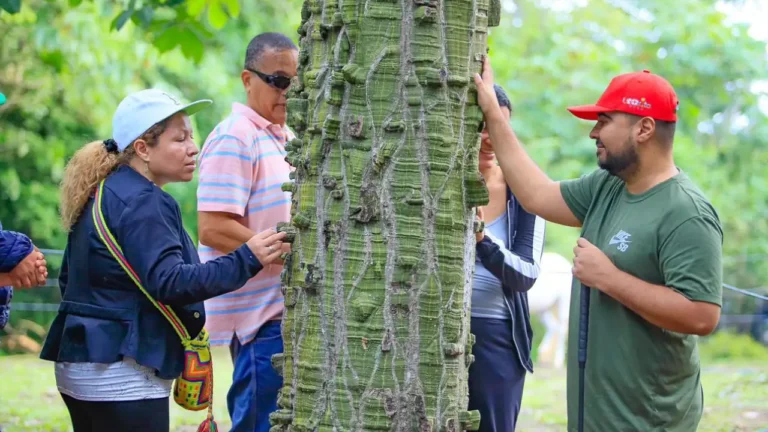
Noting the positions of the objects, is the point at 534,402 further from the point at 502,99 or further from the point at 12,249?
the point at 12,249

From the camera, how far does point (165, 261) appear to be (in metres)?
3.26

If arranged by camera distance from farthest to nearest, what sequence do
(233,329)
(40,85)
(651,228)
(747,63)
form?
(747,63)
(40,85)
(233,329)
(651,228)

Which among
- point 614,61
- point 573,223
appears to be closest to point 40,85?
point 614,61

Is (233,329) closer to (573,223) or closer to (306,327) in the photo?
(306,327)

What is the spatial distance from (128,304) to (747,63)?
532 inches

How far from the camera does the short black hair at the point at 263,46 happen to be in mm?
4277

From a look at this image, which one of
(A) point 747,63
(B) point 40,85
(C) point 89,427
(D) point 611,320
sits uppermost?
(A) point 747,63

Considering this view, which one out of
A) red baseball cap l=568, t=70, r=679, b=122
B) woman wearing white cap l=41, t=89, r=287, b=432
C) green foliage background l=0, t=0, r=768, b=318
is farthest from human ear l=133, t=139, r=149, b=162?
green foliage background l=0, t=0, r=768, b=318

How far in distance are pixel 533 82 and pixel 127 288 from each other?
530 inches

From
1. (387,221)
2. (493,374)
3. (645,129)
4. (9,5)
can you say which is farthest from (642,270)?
(9,5)

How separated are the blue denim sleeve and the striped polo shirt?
A: 1.78 feet

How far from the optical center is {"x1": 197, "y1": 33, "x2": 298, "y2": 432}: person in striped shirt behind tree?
3.89 m

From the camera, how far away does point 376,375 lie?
275 centimetres

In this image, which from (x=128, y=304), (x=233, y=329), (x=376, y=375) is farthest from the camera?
(x=233, y=329)
